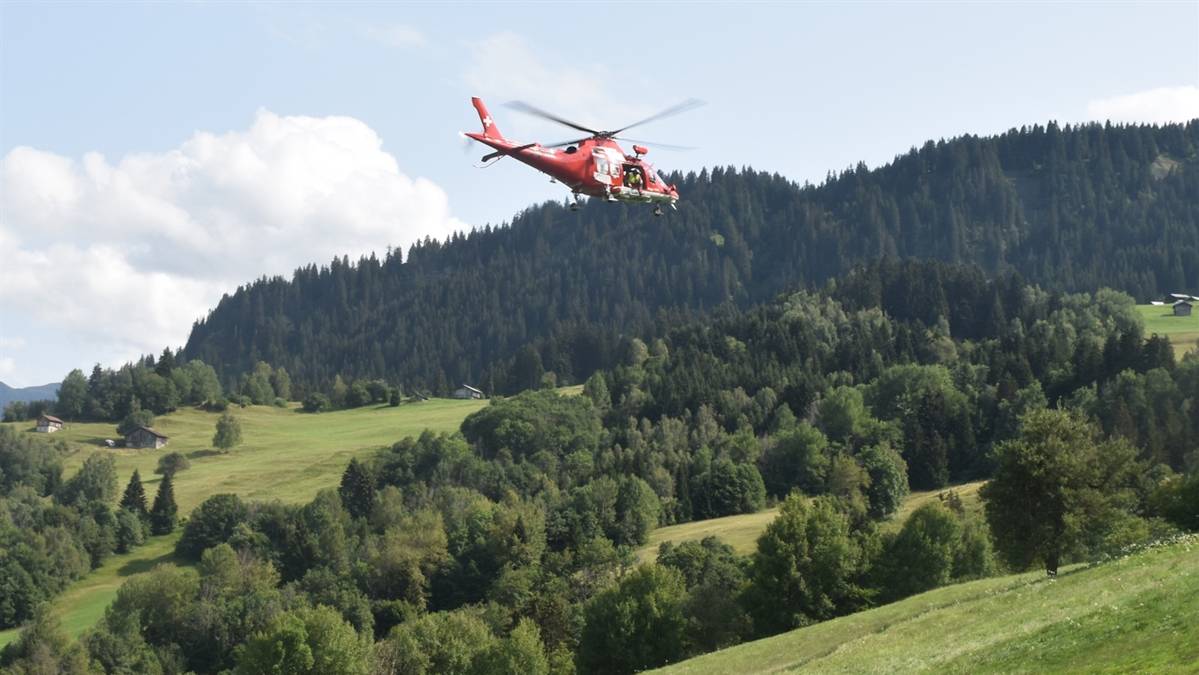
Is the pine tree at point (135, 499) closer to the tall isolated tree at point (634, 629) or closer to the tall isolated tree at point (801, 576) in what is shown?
the tall isolated tree at point (634, 629)

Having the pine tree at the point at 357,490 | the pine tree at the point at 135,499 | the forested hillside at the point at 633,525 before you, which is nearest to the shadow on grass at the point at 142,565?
the forested hillside at the point at 633,525

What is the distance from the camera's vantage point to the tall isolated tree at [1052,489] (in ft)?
213

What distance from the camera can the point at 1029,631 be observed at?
4056cm

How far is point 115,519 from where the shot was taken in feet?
548

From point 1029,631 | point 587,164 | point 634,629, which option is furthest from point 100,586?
point 1029,631

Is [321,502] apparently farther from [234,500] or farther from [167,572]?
[167,572]

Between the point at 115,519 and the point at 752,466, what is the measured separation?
77.9m

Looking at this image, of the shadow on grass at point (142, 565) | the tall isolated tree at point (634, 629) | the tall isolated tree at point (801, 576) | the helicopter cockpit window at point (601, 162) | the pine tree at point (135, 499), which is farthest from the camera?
the pine tree at point (135, 499)

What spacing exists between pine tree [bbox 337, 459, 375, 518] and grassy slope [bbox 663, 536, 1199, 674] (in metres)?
112

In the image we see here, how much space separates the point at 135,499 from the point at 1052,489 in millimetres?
137859

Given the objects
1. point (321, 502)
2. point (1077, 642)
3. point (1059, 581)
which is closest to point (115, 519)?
point (321, 502)

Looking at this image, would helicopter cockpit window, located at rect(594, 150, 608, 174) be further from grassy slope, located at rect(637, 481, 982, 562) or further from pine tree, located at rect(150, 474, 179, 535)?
pine tree, located at rect(150, 474, 179, 535)

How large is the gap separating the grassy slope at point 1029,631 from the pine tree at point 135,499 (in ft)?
411

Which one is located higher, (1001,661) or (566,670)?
(1001,661)
